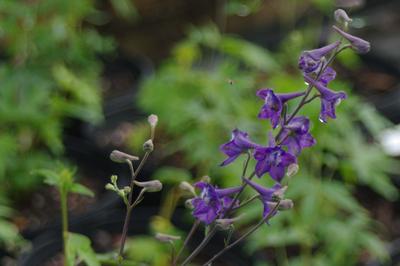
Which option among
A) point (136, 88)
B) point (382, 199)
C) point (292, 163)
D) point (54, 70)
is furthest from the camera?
point (136, 88)

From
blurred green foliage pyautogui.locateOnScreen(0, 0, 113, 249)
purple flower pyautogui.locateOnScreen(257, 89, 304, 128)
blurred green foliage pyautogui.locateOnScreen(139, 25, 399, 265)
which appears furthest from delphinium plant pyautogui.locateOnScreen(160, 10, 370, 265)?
blurred green foliage pyautogui.locateOnScreen(0, 0, 113, 249)

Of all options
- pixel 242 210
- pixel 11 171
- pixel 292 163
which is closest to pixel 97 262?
pixel 292 163

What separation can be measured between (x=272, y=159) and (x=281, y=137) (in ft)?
0.22

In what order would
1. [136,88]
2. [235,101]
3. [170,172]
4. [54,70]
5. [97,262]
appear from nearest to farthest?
1. [97,262]
2. [170,172]
3. [235,101]
4. [54,70]
5. [136,88]

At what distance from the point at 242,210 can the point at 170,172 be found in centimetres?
37

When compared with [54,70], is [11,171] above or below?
below

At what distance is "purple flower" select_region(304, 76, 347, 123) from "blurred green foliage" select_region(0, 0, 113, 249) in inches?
61.5

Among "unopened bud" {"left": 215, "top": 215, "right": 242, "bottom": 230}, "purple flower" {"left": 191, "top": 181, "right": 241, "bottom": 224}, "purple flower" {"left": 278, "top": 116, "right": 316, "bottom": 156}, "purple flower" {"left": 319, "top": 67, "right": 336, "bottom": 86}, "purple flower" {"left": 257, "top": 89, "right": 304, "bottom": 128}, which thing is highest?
"purple flower" {"left": 319, "top": 67, "right": 336, "bottom": 86}

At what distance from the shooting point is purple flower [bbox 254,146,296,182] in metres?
1.38

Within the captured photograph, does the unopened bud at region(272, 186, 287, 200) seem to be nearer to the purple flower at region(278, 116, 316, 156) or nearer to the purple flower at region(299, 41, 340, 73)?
the purple flower at region(278, 116, 316, 156)

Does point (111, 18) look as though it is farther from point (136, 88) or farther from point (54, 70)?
point (54, 70)

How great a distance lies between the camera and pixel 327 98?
4.73ft

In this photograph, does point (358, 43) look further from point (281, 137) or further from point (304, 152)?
point (304, 152)

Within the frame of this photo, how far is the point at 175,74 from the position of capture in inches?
117
